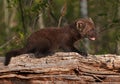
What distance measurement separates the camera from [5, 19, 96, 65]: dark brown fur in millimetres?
12102

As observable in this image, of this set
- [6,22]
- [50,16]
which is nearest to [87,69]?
[50,16]

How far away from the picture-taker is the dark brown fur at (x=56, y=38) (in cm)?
1210

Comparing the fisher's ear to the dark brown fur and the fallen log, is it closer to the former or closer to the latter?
the dark brown fur

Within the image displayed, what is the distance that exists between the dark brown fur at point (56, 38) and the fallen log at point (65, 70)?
0.43 metres

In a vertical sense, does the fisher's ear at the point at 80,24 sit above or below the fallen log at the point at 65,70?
above

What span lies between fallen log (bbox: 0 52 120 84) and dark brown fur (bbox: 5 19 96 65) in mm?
433

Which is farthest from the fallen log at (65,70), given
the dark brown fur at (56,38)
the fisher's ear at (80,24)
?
the fisher's ear at (80,24)

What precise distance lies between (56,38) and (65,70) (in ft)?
4.61

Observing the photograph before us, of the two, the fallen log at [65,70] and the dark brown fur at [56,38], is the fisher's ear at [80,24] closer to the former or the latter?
the dark brown fur at [56,38]

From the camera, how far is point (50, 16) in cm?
1580

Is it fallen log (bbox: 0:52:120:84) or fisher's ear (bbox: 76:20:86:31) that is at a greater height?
fisher's ear (bbox: 76:20:86:31)

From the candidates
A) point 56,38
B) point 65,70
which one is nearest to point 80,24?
point 56,38

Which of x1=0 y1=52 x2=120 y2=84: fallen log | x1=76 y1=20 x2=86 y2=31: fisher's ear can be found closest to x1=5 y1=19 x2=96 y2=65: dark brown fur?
x1=76 y1=20 x2=86 y2=31: fisher's ear

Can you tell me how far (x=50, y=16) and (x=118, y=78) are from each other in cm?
504
